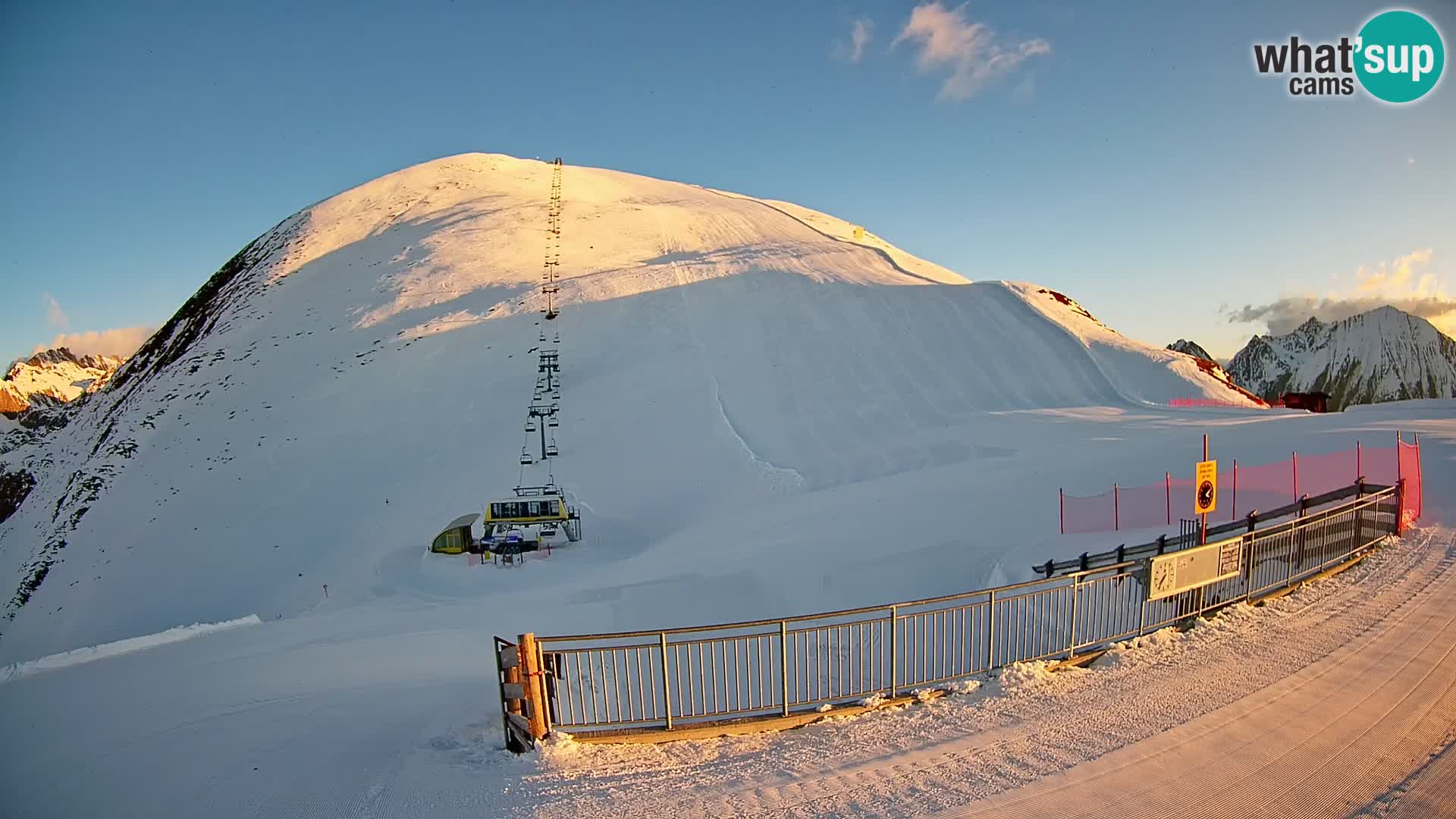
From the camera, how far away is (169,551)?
25.0 m

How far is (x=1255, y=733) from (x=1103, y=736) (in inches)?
51.7

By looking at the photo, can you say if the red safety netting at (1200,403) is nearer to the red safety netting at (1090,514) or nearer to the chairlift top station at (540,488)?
the red safety netting at (1090,514)

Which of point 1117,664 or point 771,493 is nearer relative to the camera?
point 1117,664

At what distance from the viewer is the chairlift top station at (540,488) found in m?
21.3

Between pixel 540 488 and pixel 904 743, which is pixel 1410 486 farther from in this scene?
pixel 540 488

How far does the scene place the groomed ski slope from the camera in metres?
5.59

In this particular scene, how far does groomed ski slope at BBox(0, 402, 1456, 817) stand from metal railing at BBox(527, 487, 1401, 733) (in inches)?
16.7

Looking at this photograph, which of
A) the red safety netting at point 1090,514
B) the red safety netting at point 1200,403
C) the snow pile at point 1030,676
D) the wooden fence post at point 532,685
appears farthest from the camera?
the red safety netting at point 1200,403

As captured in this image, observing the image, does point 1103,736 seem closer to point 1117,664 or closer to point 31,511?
point 1117,664

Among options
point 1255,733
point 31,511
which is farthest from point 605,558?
point 31,511

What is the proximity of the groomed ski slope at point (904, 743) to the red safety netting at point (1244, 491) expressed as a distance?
512 cm

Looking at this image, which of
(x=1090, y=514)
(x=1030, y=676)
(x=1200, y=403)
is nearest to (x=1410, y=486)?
(x=1090, y=514)

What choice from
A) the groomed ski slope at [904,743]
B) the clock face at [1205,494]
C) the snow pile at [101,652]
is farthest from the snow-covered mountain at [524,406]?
the groomed ski slope at [904,743]

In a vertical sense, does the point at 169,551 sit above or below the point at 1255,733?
below
